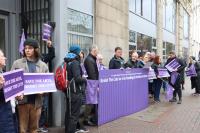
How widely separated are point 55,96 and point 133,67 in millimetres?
3461

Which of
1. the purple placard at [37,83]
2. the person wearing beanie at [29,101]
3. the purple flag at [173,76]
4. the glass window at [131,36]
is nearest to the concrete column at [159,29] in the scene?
the glass window at [131,36]

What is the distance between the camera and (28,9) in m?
8.97

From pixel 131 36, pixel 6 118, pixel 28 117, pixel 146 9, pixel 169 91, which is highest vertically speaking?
pixel 146 9

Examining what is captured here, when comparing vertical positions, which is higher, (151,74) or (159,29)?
(159,29)

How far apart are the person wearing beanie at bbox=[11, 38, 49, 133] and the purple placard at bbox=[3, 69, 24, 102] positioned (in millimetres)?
Result: 382

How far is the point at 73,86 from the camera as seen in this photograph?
24.1 feet

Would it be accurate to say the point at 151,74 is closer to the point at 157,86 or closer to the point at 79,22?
the point at 157,86

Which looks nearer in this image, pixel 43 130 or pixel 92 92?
pixel 43 130

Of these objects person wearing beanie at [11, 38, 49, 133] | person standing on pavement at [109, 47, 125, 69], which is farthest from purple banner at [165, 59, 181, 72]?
person wearing beanie at [11, 38, 49, 133]

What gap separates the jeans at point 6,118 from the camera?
15.9ft

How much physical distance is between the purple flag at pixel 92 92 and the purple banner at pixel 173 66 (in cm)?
551

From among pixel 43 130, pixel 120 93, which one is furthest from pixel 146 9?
pixel 43 130

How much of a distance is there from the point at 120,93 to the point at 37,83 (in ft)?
12.9

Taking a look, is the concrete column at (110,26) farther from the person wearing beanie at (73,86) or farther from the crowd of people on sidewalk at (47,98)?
the person wearing beanie at (73,86)
